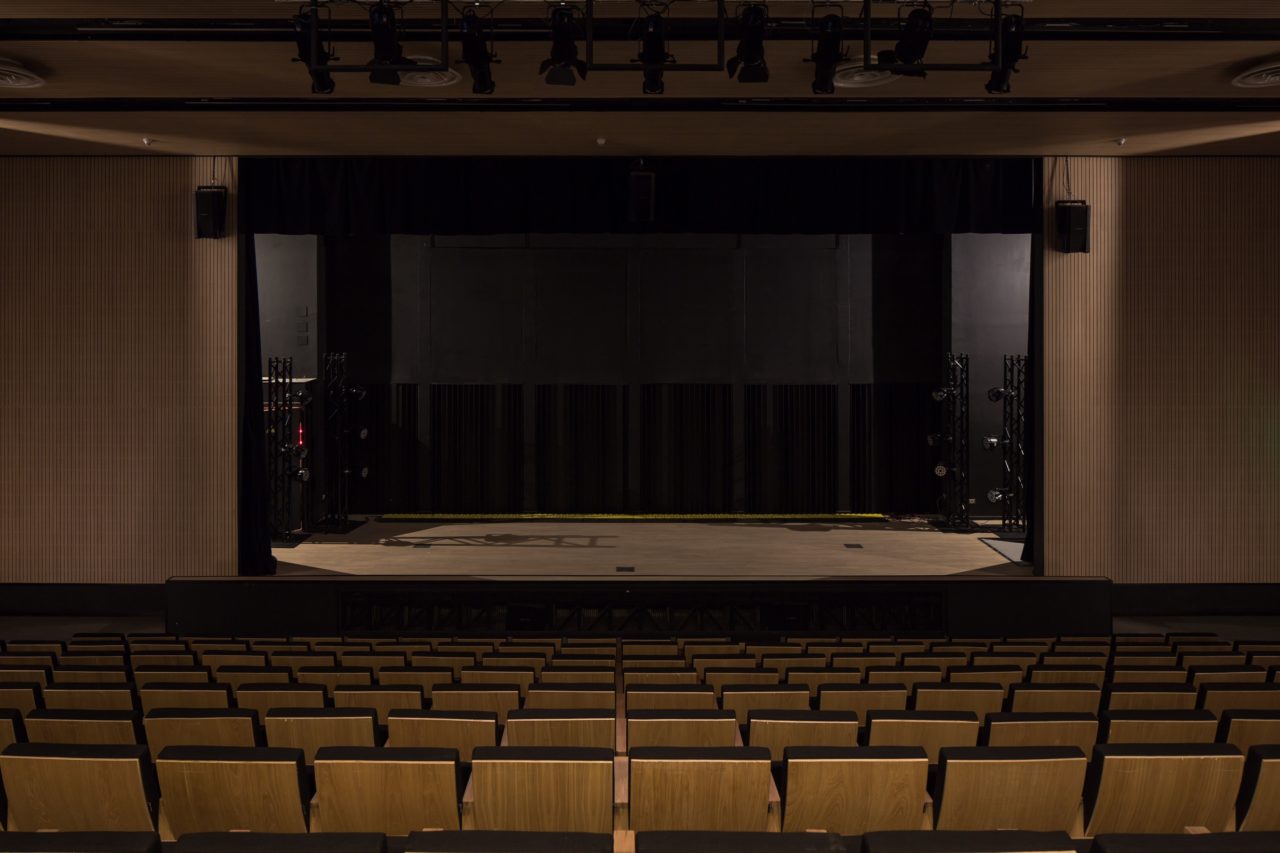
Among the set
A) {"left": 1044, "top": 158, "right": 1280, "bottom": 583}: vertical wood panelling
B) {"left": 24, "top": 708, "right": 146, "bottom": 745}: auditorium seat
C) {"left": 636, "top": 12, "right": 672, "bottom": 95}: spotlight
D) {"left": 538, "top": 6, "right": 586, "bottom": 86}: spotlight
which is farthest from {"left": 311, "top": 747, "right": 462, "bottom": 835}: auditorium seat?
{"left": 1044, "top": 158, "right": 1280, "bottom": 583}: vertical wood panelling

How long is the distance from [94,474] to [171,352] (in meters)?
1.64

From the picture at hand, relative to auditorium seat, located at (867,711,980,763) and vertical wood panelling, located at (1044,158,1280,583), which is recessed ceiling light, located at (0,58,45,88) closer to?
auditorium seat, located at (867,711,980,763)

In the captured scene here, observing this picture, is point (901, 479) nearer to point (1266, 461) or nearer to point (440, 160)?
point (1266, 461)

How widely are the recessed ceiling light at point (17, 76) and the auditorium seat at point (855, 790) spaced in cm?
858

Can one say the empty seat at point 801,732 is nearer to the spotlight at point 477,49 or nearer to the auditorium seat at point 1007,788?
the auditorium seat at point 1007,788

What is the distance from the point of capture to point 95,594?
41.1 feet

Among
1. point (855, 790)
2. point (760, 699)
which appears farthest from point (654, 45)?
point (855, 790)

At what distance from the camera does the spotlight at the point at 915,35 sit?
739 cm

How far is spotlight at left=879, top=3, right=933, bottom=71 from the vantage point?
739 cm

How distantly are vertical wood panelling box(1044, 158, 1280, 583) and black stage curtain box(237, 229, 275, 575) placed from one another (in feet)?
29.4

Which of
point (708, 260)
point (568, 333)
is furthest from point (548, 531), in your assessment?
point (708, 260)

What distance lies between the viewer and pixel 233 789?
3.35 metres

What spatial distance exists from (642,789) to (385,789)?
76 cm

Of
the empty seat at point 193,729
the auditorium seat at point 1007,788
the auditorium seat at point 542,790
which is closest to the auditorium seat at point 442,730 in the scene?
the empty seat at point 193,729
